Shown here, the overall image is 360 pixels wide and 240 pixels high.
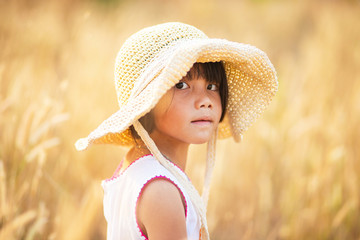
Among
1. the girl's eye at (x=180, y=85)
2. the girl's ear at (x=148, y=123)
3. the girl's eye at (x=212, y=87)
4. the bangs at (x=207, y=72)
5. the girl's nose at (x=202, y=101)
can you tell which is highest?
the bangs at (x=207, y=72)

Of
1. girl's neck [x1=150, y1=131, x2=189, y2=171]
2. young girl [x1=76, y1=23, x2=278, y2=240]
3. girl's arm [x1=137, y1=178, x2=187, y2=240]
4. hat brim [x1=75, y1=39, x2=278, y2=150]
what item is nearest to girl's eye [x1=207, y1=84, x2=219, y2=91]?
young girl [x1=76, y1=23, x2=278, y2=240]

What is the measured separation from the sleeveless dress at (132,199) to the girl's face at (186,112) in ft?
0.39

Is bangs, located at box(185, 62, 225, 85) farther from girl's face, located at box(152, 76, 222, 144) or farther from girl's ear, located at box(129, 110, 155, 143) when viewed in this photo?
girl's ear, located at box(129, 110, 155, 143)

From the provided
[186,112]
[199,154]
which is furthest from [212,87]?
[199,154]

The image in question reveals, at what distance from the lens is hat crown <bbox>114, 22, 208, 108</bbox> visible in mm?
1256

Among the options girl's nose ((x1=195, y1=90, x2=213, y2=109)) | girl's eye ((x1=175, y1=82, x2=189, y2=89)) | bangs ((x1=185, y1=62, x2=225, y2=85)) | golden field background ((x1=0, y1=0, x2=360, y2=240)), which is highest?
bangs ((x1=185, y1=62, x2=225, y2=85))

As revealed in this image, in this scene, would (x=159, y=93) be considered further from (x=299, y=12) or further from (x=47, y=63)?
(x=299, y=12)

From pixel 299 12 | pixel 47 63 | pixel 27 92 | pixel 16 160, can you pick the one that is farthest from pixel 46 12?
pixel 299 12

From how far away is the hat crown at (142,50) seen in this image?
126cm

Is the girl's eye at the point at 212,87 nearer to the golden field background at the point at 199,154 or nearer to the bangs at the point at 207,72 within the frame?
the bangs at the point at 207,72

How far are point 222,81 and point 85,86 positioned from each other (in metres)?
1.61

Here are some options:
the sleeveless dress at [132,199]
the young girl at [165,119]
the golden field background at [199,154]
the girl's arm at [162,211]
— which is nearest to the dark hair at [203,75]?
the young girl at [165,119]

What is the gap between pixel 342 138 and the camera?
2727mm

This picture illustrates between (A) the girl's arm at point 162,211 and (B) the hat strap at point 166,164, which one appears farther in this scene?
(B) the hat strap at point 166,164
